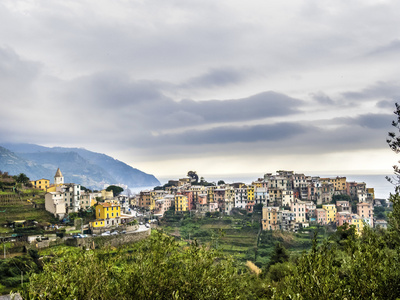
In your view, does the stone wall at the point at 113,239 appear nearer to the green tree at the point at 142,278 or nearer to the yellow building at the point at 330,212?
the green tree at the point at 142,278

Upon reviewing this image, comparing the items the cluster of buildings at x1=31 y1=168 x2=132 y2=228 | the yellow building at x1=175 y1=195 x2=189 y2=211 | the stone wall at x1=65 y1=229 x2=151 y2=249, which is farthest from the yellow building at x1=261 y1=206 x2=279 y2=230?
the cluster of buildings at x1=31 y1=168 x2=132 y2=228

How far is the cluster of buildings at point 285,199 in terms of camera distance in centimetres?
5938

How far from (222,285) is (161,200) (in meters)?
62.9

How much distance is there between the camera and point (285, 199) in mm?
65312

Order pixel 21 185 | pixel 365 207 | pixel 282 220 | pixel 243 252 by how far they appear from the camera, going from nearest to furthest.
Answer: pixel 243 252 → pixel 21 185 → pixel 282 220 → pixel 365 207

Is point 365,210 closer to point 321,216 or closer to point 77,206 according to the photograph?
point 321,216

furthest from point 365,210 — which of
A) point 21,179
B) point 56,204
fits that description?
point 21,179

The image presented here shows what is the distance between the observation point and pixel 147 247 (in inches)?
474

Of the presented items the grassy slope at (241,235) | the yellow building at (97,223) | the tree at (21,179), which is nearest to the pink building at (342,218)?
the grassy slope at (241,235)

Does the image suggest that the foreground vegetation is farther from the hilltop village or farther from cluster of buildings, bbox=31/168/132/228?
the hilltop village

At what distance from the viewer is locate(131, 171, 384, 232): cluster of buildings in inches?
2338

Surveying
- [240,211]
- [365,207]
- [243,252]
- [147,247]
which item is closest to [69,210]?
[243,252]

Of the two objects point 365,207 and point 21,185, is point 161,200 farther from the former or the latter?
point 365,207

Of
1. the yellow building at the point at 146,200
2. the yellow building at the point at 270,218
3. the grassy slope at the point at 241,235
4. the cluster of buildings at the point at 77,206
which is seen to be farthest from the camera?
the yellow building at the point at 146,200
